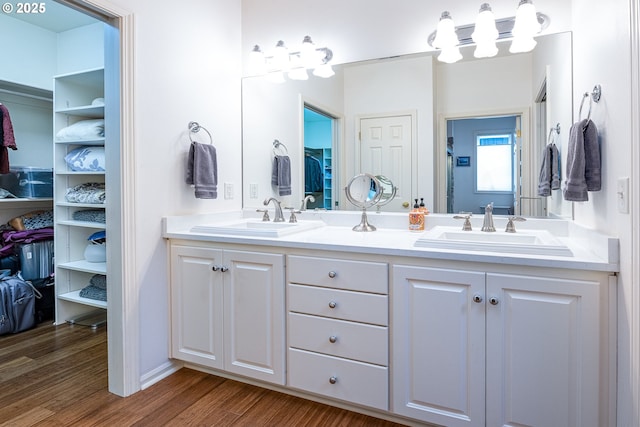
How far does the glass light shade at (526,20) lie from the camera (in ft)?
5.85

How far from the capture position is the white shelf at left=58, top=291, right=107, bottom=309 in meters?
2.68

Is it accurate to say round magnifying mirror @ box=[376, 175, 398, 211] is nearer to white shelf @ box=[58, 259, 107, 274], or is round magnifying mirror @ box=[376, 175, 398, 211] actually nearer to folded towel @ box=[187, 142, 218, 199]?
folded towel @ box=[187, 142, 218, 199]

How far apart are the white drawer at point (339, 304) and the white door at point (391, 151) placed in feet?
2.50

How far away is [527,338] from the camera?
1.35 m

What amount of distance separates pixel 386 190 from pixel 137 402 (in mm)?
1698

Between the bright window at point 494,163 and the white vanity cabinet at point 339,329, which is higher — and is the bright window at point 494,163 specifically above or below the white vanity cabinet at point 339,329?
above

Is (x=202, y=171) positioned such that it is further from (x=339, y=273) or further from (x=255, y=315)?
(x=339, y=273)

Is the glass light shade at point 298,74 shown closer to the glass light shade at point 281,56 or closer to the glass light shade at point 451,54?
the glass light shade at point 281,56

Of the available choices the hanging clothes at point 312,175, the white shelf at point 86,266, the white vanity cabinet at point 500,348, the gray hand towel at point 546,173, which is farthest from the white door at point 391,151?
the white shelf at point 86,266

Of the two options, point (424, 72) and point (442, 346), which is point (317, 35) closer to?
point (424, 72)

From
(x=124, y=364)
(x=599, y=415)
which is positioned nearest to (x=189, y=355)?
(x=124, y=364)

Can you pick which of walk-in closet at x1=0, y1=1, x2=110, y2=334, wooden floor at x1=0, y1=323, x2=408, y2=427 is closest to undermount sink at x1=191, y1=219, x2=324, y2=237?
wooden floor at x1=0, y1=323, x2=408, y2=427

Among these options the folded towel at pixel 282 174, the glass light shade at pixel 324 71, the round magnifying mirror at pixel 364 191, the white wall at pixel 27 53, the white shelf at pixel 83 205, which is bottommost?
the white shelf at pixel 83 205

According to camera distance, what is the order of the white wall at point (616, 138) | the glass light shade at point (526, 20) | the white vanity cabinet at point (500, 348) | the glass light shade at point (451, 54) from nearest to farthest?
1. the white wall at point (616, 138)
2. the white vanity cabinet at point (500, 348)
3. the glass light shade at point (526, 20)
4. the glass light shade at point (451, 54)
